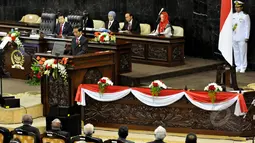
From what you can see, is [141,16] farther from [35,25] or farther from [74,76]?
[74,76]

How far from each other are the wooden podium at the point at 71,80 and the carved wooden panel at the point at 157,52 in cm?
373

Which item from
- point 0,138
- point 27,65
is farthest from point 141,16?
point 0,138

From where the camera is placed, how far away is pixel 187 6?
24531mm

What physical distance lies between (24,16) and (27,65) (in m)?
7.40

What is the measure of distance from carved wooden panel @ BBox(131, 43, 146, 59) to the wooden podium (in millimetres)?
3985

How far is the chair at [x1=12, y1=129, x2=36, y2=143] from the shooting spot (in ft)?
46.8

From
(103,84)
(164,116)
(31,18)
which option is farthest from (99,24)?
(164,116)

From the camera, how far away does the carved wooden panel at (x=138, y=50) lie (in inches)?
889

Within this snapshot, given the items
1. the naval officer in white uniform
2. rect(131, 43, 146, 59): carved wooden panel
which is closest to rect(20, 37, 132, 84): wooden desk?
rect(131, 43, 146, 59): carved wooden panel

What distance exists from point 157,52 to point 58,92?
16.1 ft

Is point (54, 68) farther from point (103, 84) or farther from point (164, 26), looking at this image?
point (164, 26)

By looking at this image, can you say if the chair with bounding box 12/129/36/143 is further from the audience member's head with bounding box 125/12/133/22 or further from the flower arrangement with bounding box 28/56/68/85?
the audience member's head with bounding box 125/12/133/22

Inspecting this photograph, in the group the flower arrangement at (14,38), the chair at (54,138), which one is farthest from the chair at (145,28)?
the chair at (54,138)

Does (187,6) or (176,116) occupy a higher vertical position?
(187,6)
